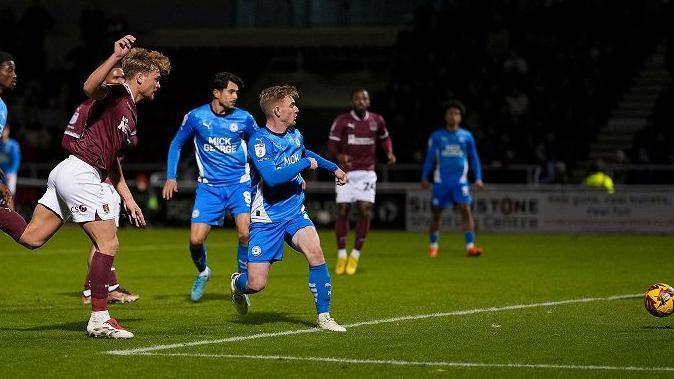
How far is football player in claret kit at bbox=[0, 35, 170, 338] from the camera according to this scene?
33.6 ft

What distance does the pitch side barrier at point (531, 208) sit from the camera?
27031 millimetres

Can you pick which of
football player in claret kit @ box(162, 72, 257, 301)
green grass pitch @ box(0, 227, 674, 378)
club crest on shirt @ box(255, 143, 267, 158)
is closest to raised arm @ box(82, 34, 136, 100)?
club crest on shirt @ box(255, 143, 267, 158)

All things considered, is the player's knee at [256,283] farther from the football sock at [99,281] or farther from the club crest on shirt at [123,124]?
the club crest on shirt at [123,124]

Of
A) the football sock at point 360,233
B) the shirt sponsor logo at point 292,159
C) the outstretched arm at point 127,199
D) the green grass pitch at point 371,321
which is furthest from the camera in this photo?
the football sock at point 360,233

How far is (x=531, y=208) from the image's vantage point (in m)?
28.0

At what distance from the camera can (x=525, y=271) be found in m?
17.8

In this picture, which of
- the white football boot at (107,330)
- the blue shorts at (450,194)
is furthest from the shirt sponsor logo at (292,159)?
the blue shorts at (450,194)

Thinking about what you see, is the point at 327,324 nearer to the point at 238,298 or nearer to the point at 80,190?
the point at 238,298

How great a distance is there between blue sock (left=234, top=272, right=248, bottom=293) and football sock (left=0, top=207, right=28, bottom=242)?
1875mm

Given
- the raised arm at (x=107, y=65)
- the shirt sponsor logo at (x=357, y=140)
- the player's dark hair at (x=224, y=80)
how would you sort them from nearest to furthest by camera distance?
the raised arm at (x=107, y=65) → the player's dark hair at (x=224, y=80) → the shirt sponsor logo at (x=357, y=140)

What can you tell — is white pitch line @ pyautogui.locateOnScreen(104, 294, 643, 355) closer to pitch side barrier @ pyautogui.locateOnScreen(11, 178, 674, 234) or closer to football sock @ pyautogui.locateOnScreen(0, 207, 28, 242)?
football sock @ pyautogui.locateOnScreen(0, 207, 28, 242)

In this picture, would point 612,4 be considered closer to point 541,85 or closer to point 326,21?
point 541,85

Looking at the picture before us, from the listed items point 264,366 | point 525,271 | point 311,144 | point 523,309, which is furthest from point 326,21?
point 264,366

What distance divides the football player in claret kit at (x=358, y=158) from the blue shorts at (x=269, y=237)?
6829 millimetres
